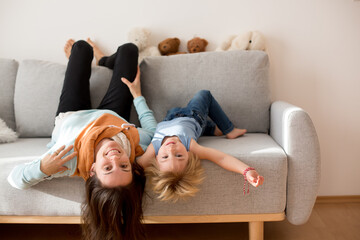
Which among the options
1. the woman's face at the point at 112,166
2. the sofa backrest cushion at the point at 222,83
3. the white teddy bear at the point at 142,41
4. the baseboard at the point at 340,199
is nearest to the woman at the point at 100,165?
the woman's face at the point at 112,166

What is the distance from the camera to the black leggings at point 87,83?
1.58m

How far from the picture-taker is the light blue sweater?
3.63 feet

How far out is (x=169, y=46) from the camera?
1846 millimetres

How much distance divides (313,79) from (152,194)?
131 centimetres

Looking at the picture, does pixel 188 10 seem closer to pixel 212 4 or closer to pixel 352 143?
pixel 212 4

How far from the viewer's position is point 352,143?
1843 mm

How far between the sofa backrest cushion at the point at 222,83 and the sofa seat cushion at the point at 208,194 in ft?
1.43

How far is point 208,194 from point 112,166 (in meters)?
0.39

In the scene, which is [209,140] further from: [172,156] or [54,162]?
[54,162]

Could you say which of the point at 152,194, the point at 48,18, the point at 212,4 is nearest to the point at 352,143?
the point at 212,4

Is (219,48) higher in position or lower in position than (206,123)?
higher

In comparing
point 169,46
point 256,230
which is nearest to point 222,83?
point 169,46

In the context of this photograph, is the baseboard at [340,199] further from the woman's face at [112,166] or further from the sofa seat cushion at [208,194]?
the woman's face at [112,166]

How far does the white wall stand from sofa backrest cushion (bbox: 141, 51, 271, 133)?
277mm
